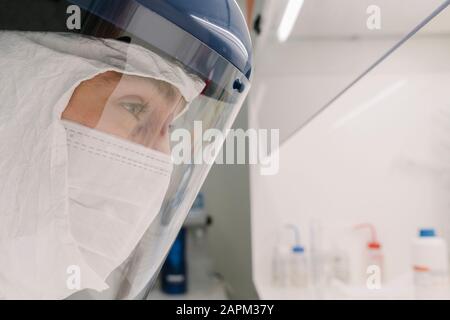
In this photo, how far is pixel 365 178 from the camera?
148 centimetres

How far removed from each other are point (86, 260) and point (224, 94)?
1.06 ft

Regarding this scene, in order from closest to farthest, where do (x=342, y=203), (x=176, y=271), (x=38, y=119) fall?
(x=38, y=119) < (x=342, y=203) < (x=176, y=271)

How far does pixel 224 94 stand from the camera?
0.55 m

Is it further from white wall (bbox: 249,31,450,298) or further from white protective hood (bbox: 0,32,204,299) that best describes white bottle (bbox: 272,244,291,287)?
white protective hood (bbox: 0,32,204,299)

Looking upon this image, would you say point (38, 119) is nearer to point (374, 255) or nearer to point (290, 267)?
point (290, 267)

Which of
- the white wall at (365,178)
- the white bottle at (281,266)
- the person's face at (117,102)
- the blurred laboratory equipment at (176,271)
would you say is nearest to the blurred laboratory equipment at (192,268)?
the blurred laboratory equipment at (176,271)

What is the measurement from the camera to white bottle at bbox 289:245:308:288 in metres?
1.32

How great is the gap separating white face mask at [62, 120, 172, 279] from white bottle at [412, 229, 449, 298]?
797 mm

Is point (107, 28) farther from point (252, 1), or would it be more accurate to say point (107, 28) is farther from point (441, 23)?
point (252, 1)

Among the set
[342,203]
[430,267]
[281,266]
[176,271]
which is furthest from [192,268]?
[430,267]

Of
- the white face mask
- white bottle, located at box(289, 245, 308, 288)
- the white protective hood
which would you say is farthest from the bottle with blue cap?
the white protective hood

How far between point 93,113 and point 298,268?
1044mm

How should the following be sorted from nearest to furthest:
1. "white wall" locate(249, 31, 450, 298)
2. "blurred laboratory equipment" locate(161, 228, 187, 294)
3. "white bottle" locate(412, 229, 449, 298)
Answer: "white bottle" locate(412, 229, 449, 298)
"white wall" locate(249, 31, 450, 298)
"blurred laboratory equipment" locate(161, 228, 187, 294)
